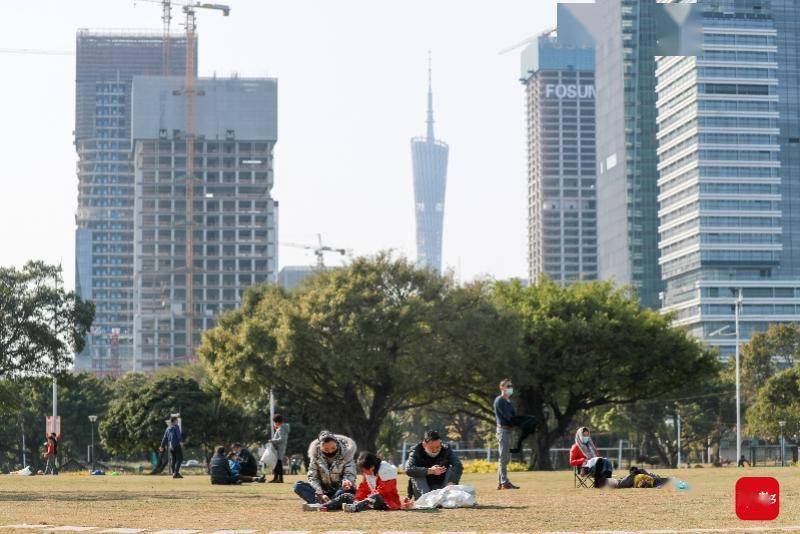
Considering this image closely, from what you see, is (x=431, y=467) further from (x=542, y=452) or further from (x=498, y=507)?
(x=542, y=452)

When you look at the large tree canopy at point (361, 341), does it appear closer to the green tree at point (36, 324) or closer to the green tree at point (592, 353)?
the green tree at point (592, 353)

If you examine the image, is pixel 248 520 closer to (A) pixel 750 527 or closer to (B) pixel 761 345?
(A) pixel 750 527

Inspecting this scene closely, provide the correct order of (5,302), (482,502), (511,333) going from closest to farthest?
(482,502) < (5,302) < (511,333)

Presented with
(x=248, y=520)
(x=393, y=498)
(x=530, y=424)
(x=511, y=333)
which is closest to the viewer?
(x=248, y=520)

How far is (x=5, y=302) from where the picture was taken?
142ft

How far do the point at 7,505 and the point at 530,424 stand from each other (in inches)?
415

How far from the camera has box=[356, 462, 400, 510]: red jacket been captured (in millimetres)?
21531

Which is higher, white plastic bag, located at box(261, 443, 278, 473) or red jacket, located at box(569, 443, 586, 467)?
red jacket, located at box(569, 443, 586, 467)

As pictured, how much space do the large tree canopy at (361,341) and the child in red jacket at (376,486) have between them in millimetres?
39893

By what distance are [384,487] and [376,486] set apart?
0.38 ft

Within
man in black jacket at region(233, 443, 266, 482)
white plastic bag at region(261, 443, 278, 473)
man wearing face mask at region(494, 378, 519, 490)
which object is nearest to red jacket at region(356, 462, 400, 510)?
man wearing face mask at region(494, 378, 519, 490)

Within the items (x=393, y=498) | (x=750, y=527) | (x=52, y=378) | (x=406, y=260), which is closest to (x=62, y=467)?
(x=406, y=260)

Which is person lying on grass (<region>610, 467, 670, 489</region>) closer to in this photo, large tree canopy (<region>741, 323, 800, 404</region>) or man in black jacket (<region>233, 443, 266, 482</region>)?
man in black jacket (<region>233, 443, 266, 482</region>)
